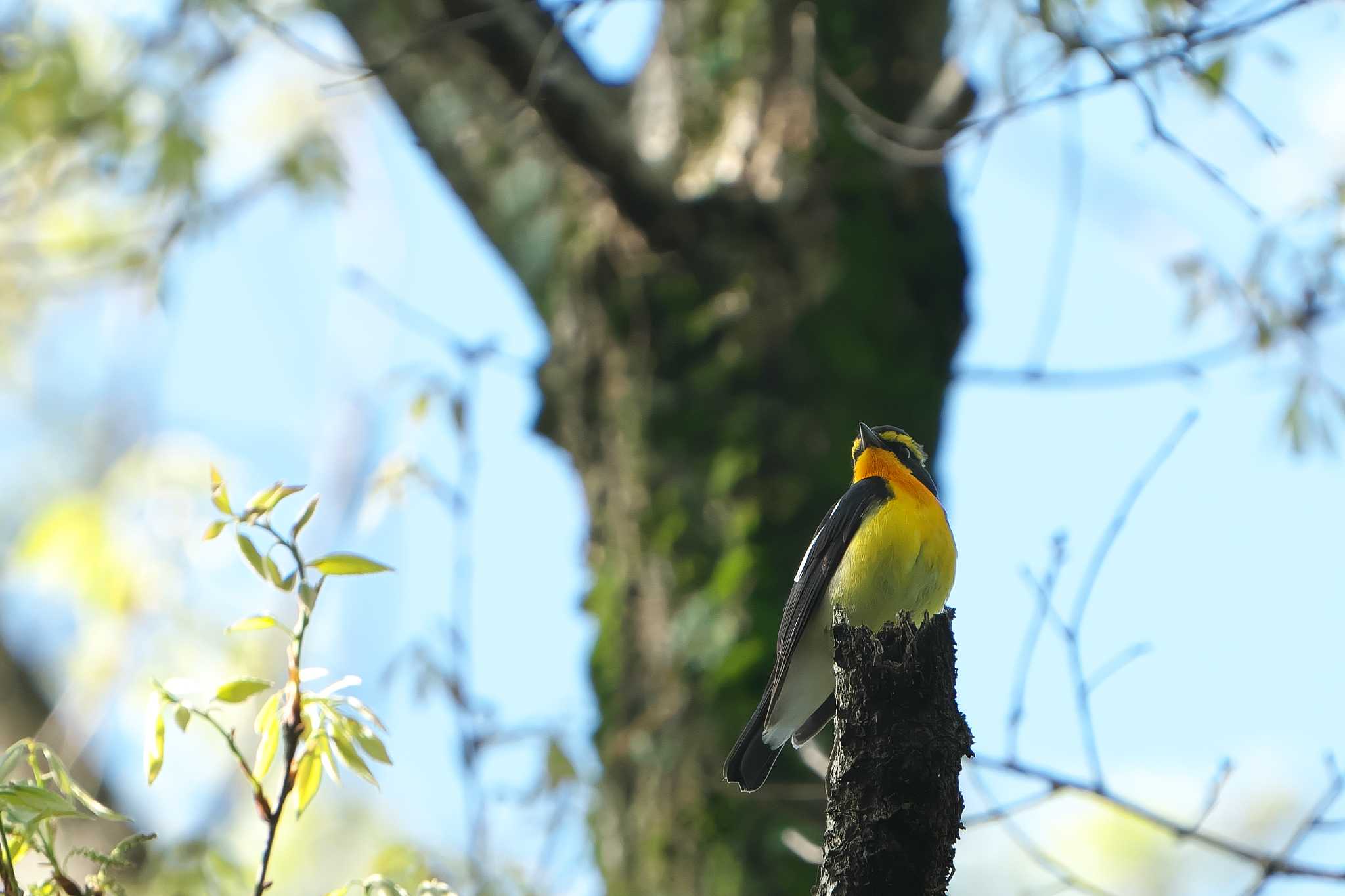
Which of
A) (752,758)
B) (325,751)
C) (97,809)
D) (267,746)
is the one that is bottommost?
(97,809)

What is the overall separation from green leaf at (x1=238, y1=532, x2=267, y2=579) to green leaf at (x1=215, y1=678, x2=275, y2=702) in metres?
0.21

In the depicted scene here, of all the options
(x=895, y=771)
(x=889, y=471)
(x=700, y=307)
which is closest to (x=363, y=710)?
(x=895, y=771)

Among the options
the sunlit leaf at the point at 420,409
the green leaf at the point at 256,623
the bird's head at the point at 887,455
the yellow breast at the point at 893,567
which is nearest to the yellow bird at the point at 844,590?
the yellow breast at the point at 893,567

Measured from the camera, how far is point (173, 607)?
7.71 meters

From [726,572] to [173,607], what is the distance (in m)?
4.26

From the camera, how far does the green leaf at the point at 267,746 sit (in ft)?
7.52

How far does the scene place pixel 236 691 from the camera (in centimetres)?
229

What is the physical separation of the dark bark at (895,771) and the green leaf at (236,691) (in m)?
1.12

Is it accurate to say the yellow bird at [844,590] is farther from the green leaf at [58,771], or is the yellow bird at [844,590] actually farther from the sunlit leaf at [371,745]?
the green leaf at [58,771]

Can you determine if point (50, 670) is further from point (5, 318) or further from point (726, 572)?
point (726, 572)

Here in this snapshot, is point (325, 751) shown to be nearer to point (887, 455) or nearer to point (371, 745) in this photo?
point (371, 745)

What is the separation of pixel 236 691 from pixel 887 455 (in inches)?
124

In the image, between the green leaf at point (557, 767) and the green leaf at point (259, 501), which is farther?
the green leaf at point (557, 767)

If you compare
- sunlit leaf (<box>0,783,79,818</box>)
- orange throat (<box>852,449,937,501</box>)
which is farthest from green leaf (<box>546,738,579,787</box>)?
sunlit leaf (<box>0,783,79,818</box>)
